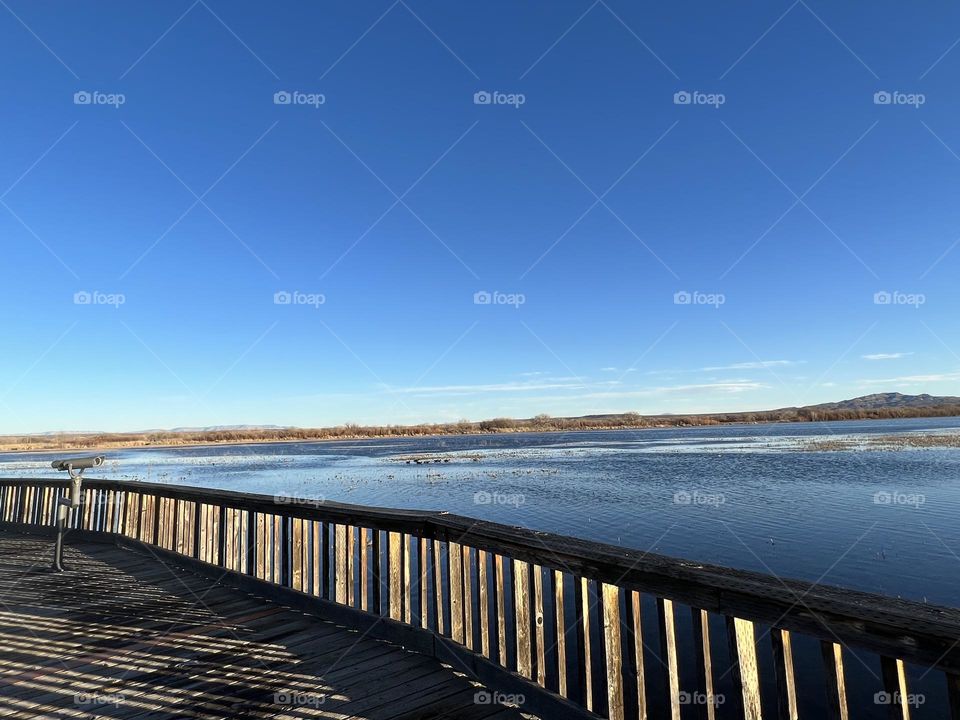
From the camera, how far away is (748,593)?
7.29 ft

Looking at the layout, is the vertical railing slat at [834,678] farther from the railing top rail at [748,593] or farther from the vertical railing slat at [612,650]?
the vertical railing slat at [612,650]

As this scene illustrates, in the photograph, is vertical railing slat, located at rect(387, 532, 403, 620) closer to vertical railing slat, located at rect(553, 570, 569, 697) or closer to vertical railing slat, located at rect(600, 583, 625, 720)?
vertical railing slat, located at rect(553, 570, 569, 697)

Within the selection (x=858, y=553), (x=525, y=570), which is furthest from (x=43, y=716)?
(x=858, y=553)

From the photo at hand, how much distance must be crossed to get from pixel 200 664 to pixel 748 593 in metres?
3.72

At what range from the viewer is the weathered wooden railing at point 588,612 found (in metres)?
2.00

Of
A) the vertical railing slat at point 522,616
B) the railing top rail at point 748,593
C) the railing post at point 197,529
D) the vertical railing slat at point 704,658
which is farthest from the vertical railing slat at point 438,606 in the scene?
the railing post at point 197,529

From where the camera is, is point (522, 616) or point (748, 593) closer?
point (748, 593)

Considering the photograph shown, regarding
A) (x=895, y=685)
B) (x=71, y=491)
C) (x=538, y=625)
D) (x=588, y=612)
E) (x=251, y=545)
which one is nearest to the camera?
(x=895, y=685)

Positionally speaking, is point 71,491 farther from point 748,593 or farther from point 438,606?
point 748,593

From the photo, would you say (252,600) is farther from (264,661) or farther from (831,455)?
(831,455)

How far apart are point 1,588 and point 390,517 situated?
5.18m

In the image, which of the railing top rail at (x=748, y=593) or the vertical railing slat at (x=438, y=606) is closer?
the railing top rail at (x=748, y=593)

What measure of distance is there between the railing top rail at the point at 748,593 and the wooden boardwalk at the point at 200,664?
936mm

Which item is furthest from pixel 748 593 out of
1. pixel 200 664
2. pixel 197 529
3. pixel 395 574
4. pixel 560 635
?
pixel 197 529
